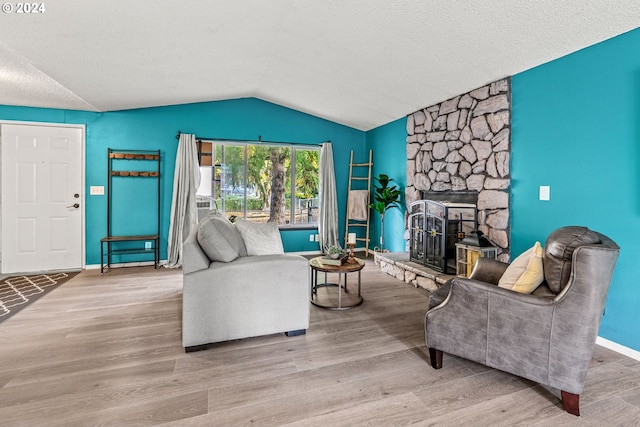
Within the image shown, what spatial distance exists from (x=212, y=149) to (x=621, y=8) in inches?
198

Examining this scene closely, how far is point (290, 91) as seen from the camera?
4.88 m

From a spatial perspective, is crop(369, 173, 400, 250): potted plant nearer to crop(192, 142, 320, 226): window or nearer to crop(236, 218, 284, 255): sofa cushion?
crop(192, 142, 320, 226): window

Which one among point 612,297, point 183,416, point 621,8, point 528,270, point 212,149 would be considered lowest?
point 183,416

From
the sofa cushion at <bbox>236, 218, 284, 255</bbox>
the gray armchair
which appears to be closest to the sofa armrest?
the sofa cushion at <bbox>236, 218, 284, 255</bbox>

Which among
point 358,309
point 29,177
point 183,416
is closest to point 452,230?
point 358,309

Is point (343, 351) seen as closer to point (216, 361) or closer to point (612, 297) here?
point (216, 361)

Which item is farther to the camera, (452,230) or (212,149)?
(212,149)

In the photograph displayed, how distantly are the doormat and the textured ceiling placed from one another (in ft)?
7.56

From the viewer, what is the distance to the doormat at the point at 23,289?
321cm

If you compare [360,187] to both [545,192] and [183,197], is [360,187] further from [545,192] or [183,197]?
[545,192]

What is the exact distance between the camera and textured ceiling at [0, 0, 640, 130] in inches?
93.0

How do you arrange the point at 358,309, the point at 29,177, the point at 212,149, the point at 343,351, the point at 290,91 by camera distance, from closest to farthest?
the point at 343,351 → the point at 358,309 → the point at 29,177 → the point at 290,91 → the point at 212,149

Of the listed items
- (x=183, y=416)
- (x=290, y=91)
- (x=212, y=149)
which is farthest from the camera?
(x=212, y=149)
